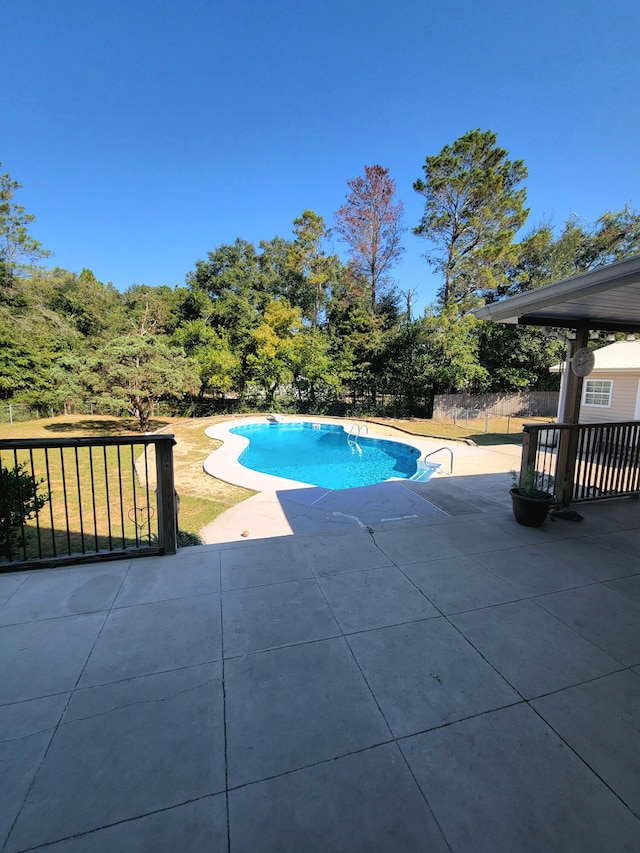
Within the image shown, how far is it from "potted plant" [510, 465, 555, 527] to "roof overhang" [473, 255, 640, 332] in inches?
67.9

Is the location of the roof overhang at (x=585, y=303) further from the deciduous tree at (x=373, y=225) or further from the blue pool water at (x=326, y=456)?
the deciduous tree at (x=373, y=225)

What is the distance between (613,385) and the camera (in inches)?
431

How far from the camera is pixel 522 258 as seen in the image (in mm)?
17859

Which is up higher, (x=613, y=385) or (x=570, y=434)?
(x=613, y=385)

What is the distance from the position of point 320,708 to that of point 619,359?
12604mm

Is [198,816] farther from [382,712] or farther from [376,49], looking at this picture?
[376,49]

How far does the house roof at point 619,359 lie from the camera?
9844 millimetres

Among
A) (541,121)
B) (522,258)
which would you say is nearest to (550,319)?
(541,121)

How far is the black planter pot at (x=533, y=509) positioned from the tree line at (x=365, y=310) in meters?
11.7

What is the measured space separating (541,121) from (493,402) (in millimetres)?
11005

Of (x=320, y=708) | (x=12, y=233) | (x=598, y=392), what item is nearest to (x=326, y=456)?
(x=598, y=392)

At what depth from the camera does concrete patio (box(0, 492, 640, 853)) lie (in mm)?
1216

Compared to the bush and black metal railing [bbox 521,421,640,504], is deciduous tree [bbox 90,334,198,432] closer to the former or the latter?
the bush

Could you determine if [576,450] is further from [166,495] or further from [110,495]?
[110,495]
